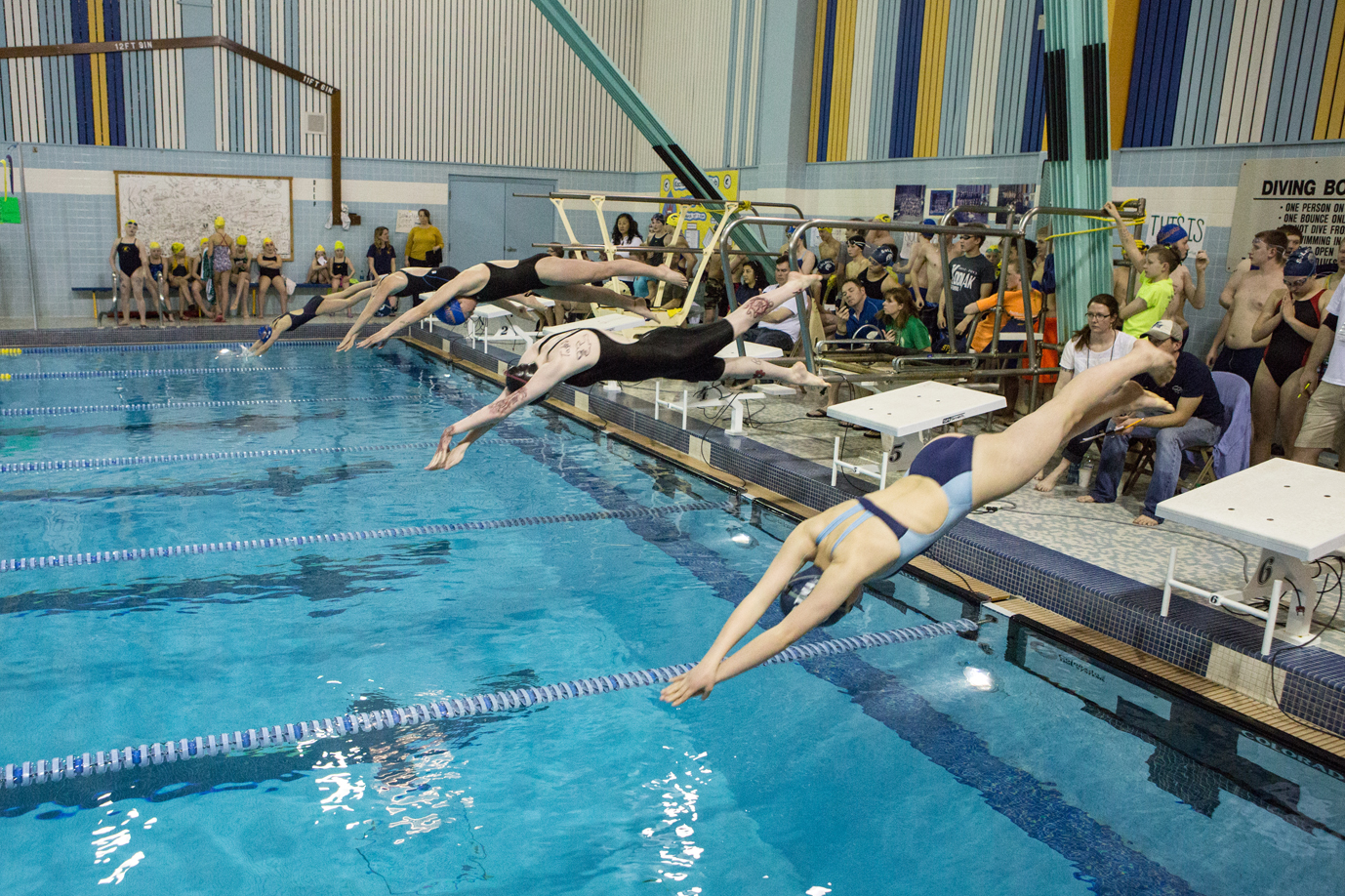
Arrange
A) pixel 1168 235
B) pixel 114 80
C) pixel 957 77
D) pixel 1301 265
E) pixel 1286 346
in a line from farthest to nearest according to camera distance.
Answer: pixel 114 80 < pixel 957 77 < pixel 1168 235 < pixel 1286 346 < pixel 1301 265

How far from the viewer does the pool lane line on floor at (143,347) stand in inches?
428

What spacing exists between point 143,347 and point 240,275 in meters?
2.13

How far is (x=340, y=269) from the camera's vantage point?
1366cm

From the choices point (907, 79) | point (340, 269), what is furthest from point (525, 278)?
point (340, 269)

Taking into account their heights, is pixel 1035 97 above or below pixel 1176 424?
above

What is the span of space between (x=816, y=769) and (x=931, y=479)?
114 centimetres

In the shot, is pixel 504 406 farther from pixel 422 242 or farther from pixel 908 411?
pixel 422 242

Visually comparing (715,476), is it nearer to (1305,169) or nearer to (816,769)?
(816,769)

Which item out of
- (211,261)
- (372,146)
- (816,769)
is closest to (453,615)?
(816,769)

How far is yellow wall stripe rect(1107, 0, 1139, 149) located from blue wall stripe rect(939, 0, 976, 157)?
183 cm

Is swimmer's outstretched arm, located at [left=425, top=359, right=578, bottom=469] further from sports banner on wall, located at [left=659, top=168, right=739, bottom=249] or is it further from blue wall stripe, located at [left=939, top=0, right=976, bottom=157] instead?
sports banner on wall, located at [left=659, top=168, right=739, bottom=249]

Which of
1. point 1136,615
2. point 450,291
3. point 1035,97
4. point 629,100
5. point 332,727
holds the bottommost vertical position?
point 332,727

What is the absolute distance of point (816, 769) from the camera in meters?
3.40

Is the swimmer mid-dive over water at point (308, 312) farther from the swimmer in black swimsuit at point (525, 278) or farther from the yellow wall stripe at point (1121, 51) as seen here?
the yellow wall stripe at point (1121, 51)
